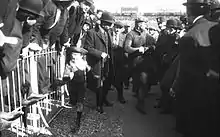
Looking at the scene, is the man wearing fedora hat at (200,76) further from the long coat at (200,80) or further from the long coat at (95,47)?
the long coat at (95,47)

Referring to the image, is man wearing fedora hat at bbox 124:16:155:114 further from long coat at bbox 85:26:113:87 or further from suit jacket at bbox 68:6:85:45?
suit jacket at bbox 68:6:85:45

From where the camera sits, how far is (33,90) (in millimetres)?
3895

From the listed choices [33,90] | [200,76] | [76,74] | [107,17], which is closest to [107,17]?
[107,17]

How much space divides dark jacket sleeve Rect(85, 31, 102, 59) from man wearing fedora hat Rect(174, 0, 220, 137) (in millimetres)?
2344

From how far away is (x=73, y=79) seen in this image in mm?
4559

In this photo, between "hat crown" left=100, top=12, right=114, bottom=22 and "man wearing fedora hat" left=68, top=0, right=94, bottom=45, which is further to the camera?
"hat crown" left=100, top=12, right=114, bottom=22

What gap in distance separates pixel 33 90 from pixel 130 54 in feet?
9.84

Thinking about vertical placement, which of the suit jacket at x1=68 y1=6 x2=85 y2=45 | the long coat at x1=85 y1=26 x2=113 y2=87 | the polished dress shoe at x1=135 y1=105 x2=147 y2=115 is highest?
the suit jacket at x1=68 y1=6 x2=85 y2=45

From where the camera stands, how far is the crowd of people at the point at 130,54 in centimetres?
301

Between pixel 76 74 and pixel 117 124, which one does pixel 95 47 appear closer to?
pixel 76 74

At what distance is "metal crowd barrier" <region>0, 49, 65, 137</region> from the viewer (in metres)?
3.31

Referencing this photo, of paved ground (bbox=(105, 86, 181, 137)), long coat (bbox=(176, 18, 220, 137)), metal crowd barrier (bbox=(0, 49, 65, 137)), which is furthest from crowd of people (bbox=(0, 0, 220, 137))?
paved ground (bbox=(105, 86, 181, 137))

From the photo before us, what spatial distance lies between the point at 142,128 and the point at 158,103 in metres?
1.72

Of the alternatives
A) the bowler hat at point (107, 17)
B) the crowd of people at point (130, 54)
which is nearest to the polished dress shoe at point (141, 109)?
the crowd of people at point (130, 54)
